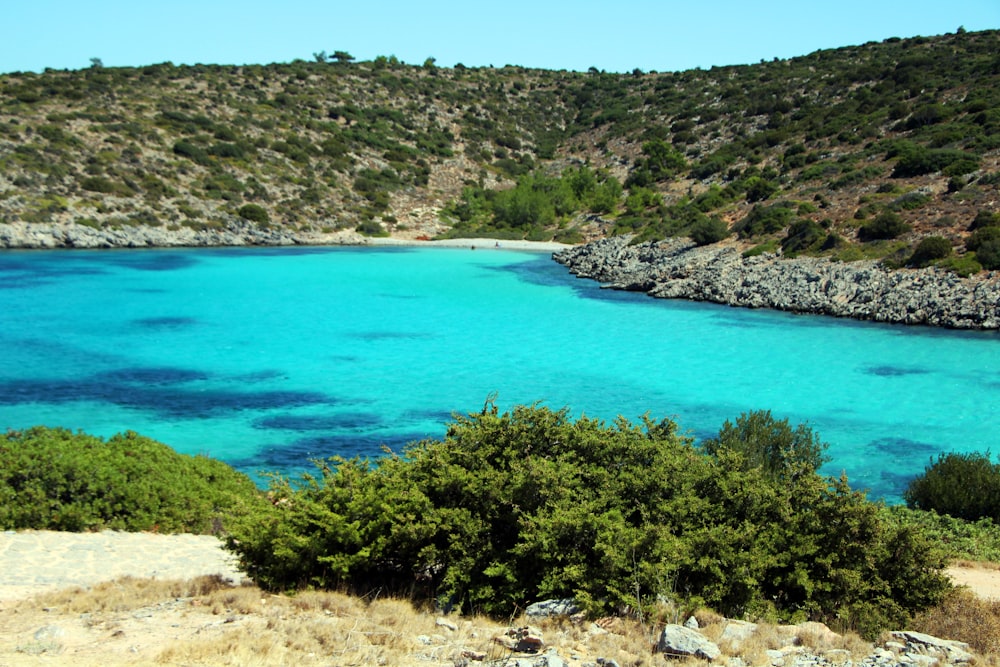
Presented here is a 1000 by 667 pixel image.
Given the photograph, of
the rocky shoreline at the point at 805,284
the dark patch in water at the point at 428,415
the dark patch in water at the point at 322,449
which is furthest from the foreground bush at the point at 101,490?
the rocky shoreline at the point at 805,284

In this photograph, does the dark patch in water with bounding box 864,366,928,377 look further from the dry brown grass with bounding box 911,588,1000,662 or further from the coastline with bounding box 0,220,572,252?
the coastline with bounding box 0,220,572,252

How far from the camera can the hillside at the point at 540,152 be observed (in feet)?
171

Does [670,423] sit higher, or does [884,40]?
[884,40]

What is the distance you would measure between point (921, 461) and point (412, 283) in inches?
1358

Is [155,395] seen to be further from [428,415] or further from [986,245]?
[986,245]

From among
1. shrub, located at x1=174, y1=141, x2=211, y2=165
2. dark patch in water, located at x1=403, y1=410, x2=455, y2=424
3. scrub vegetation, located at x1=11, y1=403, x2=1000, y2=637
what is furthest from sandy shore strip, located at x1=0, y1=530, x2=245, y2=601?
shrub, located at x1=174, y1=141, x2=211, y2=165

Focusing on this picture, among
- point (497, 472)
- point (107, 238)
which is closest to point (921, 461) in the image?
point (497, 472)

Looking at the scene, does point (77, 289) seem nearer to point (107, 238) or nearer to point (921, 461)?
point (107, 238)

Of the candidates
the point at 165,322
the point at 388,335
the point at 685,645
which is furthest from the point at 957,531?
the point at 165,322

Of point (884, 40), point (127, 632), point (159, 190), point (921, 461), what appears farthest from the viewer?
point (884, 40)

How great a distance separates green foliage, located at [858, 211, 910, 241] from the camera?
149 ft

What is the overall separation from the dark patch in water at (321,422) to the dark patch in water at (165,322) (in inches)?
599

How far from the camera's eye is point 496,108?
109 meters

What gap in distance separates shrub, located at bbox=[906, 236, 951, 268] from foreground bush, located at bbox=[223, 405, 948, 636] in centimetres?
3490
